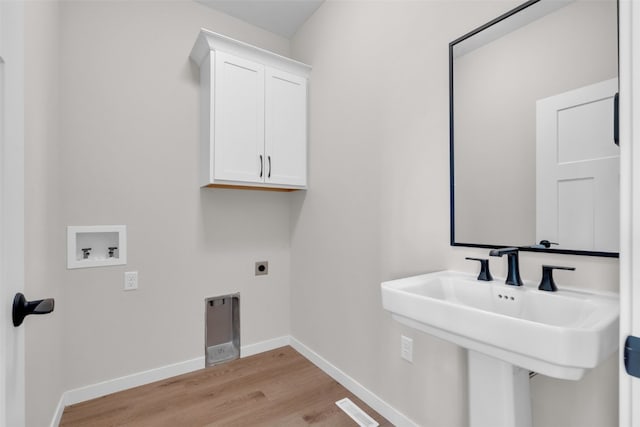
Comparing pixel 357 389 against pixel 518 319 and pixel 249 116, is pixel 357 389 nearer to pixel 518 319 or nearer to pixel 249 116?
pixel 518 319

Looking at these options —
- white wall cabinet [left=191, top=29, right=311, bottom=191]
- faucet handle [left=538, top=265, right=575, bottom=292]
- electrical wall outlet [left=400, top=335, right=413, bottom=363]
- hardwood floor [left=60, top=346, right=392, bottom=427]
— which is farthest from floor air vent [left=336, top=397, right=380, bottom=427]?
white wall cabinet [left=191, top=29, right=311, bottom=191]

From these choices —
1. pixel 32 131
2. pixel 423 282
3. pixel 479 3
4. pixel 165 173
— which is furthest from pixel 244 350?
pixel 479 3

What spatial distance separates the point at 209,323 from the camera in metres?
2.29

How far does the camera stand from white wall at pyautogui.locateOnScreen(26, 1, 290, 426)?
176 centimetres

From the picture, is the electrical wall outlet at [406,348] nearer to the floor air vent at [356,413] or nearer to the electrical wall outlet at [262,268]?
the floor air vent at [356,413]

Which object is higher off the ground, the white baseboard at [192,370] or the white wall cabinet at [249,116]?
the white wall cabinet at [249,116]

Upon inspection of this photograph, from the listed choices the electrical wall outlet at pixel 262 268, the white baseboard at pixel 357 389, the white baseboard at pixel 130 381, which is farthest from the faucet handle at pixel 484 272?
the white baseboard at pixel 130 381

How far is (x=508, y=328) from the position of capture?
0.82 meters

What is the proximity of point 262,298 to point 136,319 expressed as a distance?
0.88 meters

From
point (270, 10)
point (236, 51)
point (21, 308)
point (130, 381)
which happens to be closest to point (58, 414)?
point (130, 381)

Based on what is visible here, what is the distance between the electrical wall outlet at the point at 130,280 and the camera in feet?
6.53

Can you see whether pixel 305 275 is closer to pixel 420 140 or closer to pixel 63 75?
pixel 420 140

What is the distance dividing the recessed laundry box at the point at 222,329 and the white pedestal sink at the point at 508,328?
1.57 meters
